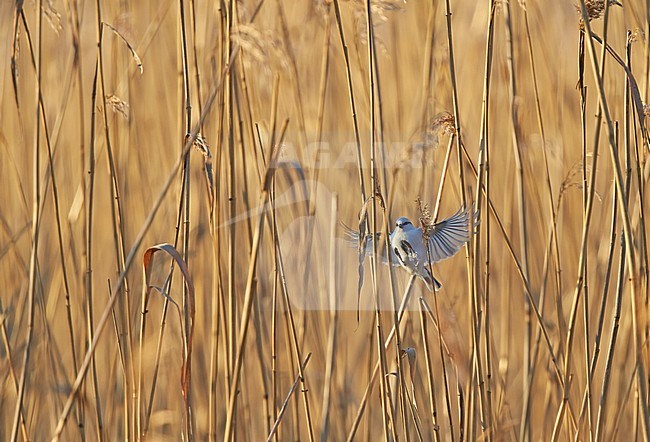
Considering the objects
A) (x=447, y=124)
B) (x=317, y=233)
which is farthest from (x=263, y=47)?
(x=317, y=233)

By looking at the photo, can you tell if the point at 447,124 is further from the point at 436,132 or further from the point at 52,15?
the point at 52,15

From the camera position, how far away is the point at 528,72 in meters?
1.76

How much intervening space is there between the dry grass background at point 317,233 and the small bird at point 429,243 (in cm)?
4

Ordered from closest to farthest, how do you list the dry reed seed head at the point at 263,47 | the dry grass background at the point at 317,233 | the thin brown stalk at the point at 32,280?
Answer: the dry reed seed head at the point at 263,47 < the thin brown stalk at the point at 32,280 < the dry grass background at the point at 317,233

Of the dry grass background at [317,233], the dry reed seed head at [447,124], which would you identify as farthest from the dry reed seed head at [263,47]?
the dry reed seed head at [447,124]

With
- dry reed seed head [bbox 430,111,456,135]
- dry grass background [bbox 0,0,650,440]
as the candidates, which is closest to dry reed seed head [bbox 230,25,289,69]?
dry grass background [bbox 0,0,650,440]

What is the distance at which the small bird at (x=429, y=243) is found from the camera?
0.91 meters

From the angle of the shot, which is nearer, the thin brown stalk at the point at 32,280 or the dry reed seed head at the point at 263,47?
the dry reed seed head at the point at 263,47

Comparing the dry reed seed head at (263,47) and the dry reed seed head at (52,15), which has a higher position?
the dry reed seed head at (52,15)

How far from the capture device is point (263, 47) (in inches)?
28.0

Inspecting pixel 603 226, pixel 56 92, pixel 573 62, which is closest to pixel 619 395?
pixel 603 226

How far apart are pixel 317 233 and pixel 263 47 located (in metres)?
0.55

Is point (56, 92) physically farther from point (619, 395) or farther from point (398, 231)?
point (619, 395)

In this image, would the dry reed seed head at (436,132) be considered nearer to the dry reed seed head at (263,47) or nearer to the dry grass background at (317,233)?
the dry grass background at (317,233)
